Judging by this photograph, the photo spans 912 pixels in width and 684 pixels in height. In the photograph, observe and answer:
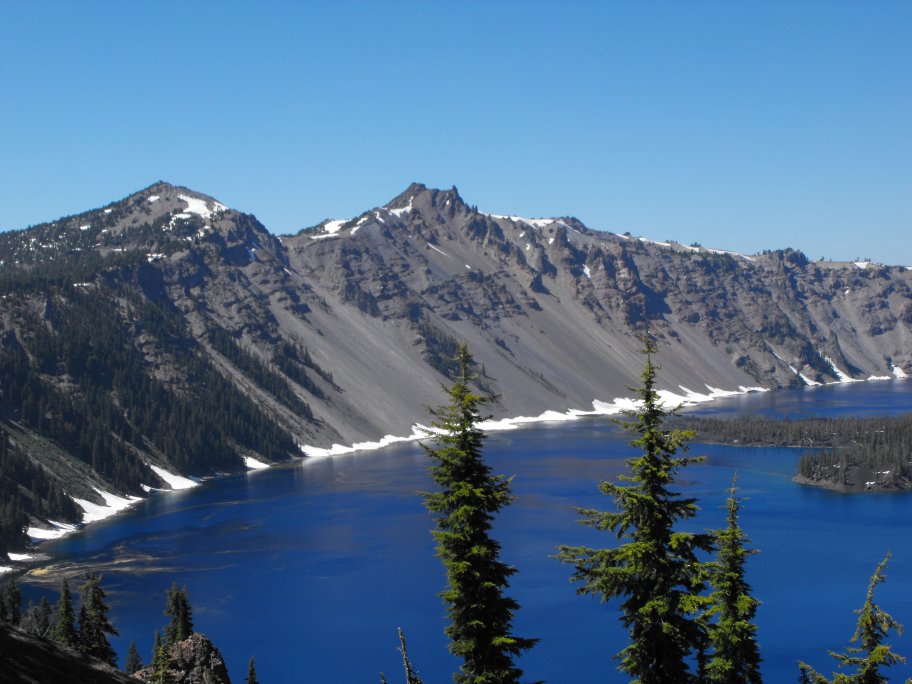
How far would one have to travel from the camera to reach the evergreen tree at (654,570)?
21.0 m

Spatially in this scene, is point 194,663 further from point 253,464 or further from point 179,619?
point 253,464

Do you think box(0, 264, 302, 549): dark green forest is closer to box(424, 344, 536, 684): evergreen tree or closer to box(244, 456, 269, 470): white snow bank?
box(244, 456, 269, 470): white snow bank

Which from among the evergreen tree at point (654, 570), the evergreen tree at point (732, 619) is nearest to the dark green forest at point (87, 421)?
the evergreen tree at point (732, 619)

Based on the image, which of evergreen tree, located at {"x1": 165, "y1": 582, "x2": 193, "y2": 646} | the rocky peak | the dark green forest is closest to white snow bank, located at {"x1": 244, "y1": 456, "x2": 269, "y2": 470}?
the dark green forest

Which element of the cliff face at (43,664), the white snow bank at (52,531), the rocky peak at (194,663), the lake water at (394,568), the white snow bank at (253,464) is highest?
the cliff face at (43,664)

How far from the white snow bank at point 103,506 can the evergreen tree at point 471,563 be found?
413 ft

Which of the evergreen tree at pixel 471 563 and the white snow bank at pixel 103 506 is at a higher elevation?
the evergreen tree at pixel 471 563

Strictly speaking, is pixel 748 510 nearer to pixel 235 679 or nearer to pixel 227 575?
pixel 227 575

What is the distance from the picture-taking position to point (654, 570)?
21141 mm

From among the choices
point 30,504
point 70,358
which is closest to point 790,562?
point 30,504

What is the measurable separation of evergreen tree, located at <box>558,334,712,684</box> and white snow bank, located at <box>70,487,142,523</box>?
129m

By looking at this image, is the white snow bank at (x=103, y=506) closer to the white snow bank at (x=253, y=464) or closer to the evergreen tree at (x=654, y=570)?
the white snow bank at (x=253, y=464)

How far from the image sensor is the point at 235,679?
230 feet

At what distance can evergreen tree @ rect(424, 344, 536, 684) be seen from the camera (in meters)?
23.0
